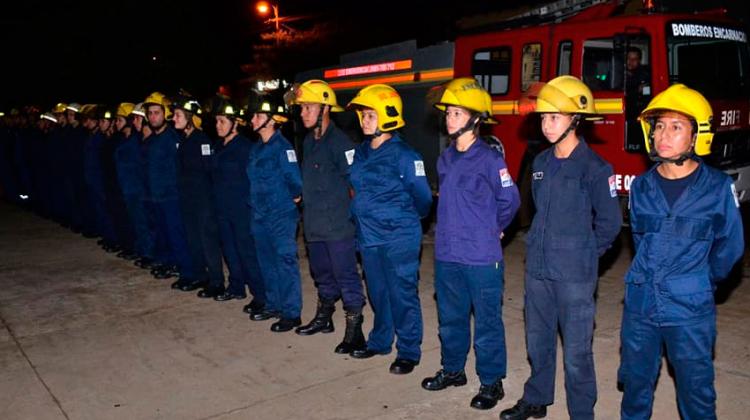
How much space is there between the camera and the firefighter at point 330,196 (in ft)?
18.0

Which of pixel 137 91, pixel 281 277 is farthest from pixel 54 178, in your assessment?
pixel 137 91

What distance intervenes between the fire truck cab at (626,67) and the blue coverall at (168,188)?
12.3 feet

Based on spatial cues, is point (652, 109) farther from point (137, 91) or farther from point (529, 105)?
point (137, 91)

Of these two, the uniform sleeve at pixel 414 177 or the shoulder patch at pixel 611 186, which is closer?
the shoulder patch at pixel 611 186

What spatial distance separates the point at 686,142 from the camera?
3.37m

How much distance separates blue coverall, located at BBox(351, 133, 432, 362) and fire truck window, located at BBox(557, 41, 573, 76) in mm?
4051

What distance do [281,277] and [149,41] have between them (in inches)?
1291

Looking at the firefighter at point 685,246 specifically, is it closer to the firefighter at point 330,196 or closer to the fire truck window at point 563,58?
the firefighter at point 330,196

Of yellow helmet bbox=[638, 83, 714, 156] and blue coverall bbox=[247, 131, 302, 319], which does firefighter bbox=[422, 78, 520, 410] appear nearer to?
yellow helmet bbox=[638, 83, 714, 156]

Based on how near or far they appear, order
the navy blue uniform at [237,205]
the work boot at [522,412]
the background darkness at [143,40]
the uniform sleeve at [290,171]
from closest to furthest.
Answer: the work boot at [522,412], the uniform sleeve at [290,171], the navy blue uniform at [237,205], the background darkness at [143,40]

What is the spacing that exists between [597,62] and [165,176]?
5012 mm

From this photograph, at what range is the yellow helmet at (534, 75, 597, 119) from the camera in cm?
384

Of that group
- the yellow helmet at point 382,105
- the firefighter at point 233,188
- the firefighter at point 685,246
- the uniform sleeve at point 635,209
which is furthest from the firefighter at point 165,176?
the firefighter at point 685,246

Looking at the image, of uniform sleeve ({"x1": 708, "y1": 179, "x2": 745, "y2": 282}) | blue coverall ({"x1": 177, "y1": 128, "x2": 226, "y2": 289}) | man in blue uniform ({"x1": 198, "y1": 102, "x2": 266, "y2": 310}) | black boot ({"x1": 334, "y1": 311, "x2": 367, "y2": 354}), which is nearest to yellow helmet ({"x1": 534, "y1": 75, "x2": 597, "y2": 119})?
uniform sleeve ({"x1": 708, "y1": 179, "x2": 745, "y2": 282})
